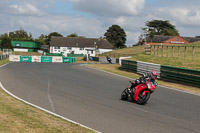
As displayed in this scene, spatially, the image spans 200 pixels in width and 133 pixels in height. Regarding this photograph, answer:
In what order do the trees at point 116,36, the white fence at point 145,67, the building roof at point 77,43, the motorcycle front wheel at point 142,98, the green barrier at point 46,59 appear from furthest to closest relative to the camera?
the trees at point 116,36, the building roof at point 77,43, the green barrier at point 46,59, the white fence at point 145,67, the motorcycle front wheel at point 142,98

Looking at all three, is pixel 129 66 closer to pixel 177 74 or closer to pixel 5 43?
pixel 177 74

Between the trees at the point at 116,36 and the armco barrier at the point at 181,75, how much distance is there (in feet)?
354

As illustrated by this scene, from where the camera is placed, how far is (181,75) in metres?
19.5

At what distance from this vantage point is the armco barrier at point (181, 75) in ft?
59.4

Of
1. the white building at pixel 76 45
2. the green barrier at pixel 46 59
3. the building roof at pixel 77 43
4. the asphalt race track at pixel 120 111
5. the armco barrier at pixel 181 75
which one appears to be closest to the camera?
the asphalt race track at pixel 120 111

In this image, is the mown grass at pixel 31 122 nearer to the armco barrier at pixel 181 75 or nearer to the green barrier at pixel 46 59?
the armco barrier at pixel 181 75

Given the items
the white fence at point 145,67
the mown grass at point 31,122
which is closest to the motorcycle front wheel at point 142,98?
the mown grass at point 31,122

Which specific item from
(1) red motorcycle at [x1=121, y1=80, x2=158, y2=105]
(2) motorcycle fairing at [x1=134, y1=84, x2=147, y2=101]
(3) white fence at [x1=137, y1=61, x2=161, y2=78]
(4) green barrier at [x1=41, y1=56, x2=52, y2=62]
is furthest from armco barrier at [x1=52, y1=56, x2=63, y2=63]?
(2) motorcycle fairing at [x1=134, y1=84, x2=147, y2=101]

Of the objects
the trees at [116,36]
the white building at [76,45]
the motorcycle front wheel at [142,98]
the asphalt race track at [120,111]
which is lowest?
the asphalt race track at [120,111]

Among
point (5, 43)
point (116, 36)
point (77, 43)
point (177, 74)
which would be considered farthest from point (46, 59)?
point (116, 36)

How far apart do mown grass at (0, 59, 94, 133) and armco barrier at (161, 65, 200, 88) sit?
12198 mm

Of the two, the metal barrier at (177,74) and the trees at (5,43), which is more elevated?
the trees at (5,43)

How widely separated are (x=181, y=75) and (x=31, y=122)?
47.1 feet

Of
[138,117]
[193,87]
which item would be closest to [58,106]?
[138,117]
